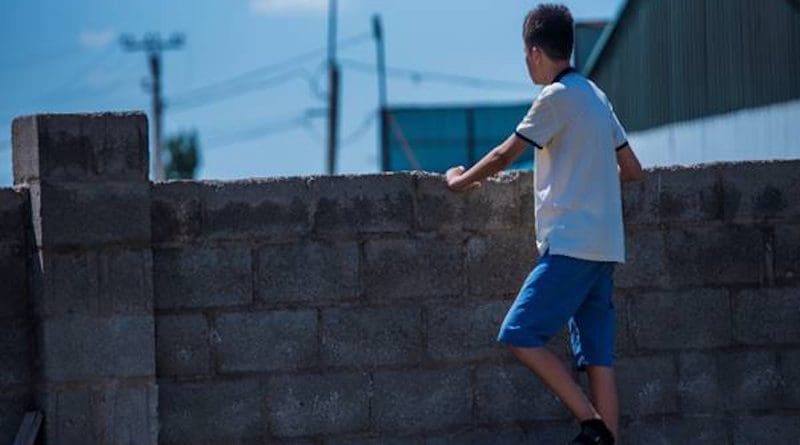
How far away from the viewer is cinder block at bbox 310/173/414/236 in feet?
21.7

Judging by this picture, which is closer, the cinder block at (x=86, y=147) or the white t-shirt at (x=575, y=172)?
the white t-shirt at (x=575, y=172)

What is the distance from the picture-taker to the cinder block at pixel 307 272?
258 inches

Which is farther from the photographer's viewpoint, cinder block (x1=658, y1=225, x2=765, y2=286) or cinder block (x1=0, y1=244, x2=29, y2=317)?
cinder block (x1=658, y1=225, x2=765, y2=286)

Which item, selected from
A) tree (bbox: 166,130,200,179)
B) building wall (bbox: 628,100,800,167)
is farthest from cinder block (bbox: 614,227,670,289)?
tree (bbox: 166,130,200,179)

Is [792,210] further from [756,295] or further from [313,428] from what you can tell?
[313,428]

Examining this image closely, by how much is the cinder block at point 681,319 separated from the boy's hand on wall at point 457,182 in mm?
866

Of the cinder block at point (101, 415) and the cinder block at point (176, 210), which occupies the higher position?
the cinder block at point (176, 210)

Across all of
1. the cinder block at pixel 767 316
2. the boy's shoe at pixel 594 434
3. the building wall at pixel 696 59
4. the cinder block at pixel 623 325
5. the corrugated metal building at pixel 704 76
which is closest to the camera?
the boy's shoe at pixel 594 434

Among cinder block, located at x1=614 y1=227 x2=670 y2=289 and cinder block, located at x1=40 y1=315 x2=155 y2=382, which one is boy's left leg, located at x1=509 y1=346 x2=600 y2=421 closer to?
cinder block, located at x1=614 y1=227 x2=670 y2=289

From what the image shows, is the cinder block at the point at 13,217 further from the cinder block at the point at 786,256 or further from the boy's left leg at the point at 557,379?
the cinder block at the point at 786,256

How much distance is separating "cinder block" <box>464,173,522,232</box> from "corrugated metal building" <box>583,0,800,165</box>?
10957mm

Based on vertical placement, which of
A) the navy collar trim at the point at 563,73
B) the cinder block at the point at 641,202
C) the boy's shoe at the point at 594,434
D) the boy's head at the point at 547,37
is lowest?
the boy's shoe at the point at 594,434

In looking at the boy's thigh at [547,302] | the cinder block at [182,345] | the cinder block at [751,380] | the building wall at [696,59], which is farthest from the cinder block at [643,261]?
the building wall at [696,59]

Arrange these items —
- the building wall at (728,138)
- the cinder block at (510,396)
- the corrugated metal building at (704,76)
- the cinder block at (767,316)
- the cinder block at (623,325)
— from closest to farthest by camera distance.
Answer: the cinder block at (510,396)
the cinder block at (623,325)
the cinder block at (767,316)
the building wall at (728,138)
the corrugated metal building at (704,76)
